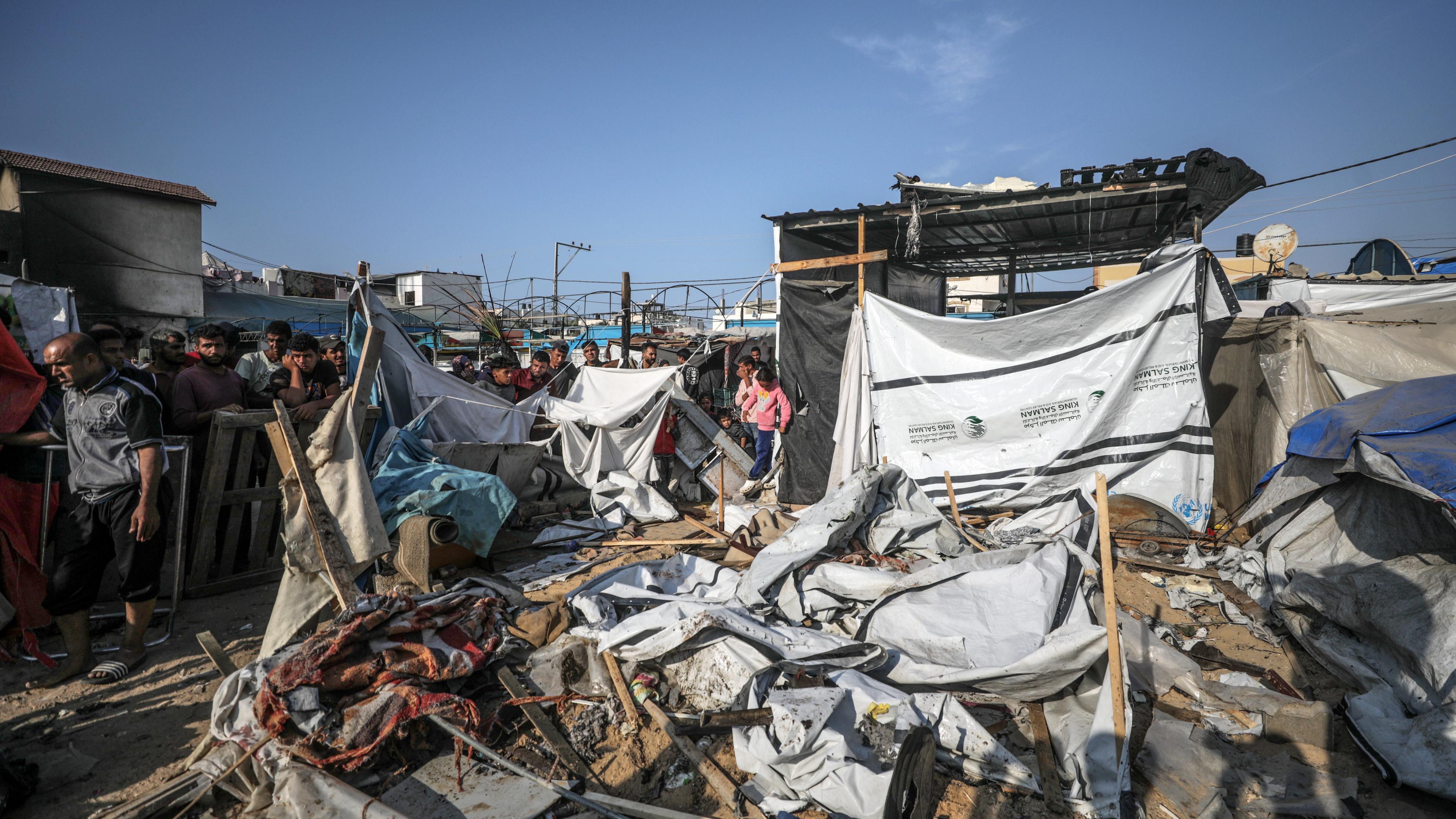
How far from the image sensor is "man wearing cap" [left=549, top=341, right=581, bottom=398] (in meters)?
8.57

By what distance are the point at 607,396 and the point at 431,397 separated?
80.4 inches

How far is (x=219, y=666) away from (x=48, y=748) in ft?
2.21

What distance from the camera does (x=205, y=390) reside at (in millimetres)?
4484

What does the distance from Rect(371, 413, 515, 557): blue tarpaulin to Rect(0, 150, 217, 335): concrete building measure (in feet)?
46.3

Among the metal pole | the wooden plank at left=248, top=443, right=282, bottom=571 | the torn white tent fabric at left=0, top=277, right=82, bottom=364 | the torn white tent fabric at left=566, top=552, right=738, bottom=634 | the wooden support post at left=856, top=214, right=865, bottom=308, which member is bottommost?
the metal pole

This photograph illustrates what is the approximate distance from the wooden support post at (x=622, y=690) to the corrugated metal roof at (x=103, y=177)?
21665 millimetres

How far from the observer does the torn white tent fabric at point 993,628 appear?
9.43 feet

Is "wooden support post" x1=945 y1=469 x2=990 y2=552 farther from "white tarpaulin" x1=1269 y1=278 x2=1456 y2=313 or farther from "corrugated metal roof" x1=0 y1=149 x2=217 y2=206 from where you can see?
"corrugated metal roof" x1=0 y1=149 x2=217 y2=206

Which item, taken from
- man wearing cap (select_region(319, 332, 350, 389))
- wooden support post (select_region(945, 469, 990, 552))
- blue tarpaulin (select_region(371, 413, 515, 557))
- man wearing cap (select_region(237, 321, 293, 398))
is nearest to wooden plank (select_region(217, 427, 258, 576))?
blue tarpaulin (select_region(371, 413, 515, 557))

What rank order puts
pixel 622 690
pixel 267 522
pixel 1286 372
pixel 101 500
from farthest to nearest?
pixel 1286 372 < pixel 267 522 < pixel 101 500 < pixel 622 690

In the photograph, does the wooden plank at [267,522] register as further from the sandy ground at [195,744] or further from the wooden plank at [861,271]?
the wooden plank at [861,271]

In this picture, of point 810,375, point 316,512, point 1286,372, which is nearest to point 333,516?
point 316,512

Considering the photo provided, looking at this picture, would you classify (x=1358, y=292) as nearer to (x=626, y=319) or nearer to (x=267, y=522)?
(x=626, y=319)

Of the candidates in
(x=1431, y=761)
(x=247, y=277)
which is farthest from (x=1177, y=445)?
(x=247, y=277)
